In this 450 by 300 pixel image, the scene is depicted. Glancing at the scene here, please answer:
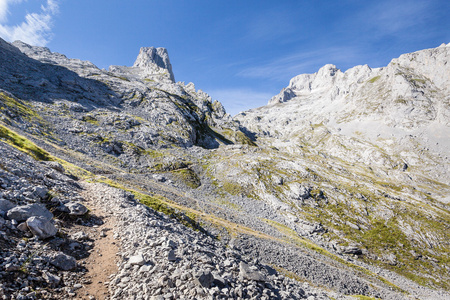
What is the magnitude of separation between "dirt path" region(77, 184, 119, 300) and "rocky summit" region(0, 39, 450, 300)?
9 cm

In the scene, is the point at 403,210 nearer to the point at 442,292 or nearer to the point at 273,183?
the point at 442,292

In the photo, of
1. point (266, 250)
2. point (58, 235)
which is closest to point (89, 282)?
point (58, 235)

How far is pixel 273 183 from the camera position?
9144 cm

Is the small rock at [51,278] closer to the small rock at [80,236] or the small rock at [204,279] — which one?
the small rock at [80,236]

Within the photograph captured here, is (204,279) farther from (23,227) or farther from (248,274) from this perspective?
(23,227)

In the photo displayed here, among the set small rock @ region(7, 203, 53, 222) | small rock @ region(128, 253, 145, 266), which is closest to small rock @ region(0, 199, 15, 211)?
small rock @ region(7, 203, 53, 222)

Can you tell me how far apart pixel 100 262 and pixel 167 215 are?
57.1 feet

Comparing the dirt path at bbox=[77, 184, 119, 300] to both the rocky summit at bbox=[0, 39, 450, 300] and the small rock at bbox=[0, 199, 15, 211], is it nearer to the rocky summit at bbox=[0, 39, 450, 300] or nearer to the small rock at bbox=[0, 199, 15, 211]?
the rocky summit at bbox=[0, 39, 450, 300]

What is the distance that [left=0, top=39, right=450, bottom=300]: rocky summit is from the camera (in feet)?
39.2

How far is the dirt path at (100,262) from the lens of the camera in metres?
11.0

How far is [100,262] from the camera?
1348cm

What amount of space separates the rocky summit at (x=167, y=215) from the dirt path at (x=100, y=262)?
93mm

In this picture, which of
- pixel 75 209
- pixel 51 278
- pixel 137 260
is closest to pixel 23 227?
pixel 51 278

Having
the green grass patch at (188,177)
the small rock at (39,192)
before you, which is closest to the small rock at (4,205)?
the small rock at (39,192)
